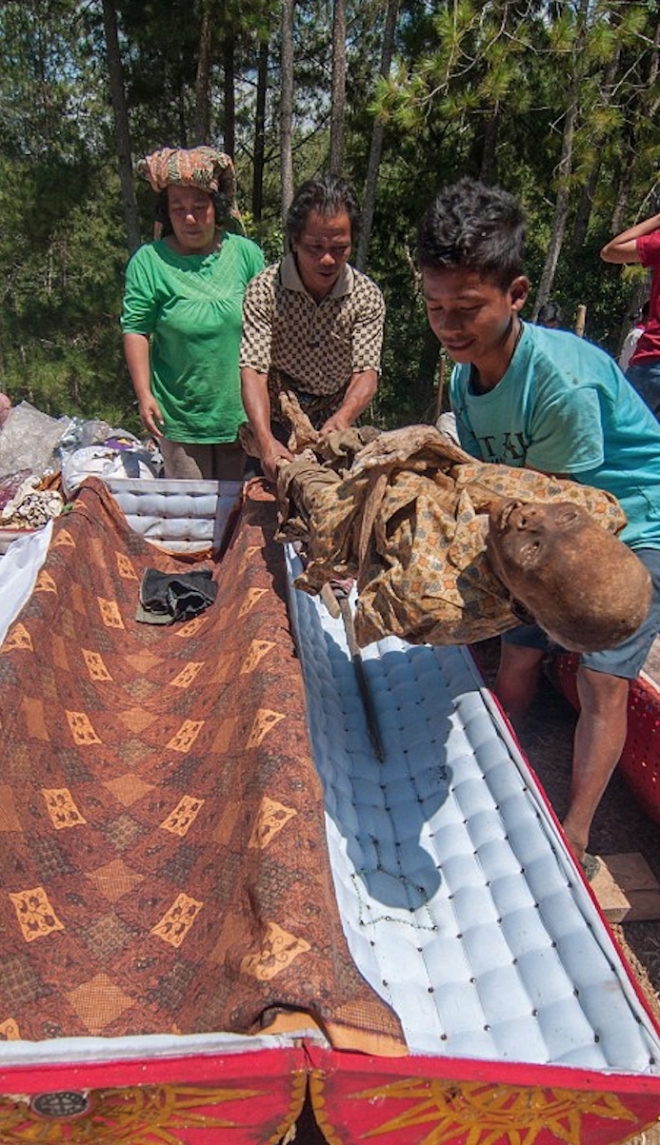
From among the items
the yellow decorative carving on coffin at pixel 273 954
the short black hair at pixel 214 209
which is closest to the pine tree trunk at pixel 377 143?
the short black hair at pixel 214 209

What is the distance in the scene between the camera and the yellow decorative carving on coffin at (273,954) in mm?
1216

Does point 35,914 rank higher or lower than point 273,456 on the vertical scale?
lower

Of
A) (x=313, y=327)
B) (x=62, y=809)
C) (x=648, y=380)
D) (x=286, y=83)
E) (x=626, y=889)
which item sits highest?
(x=286, y=83)

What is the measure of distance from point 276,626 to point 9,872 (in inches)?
37.1

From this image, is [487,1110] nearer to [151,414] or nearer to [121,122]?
[151,414]

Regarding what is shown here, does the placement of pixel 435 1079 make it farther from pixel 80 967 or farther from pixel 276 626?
pixel 276 626

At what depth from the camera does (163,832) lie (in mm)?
1877

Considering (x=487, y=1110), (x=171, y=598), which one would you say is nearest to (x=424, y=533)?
(x=487, y=1110)

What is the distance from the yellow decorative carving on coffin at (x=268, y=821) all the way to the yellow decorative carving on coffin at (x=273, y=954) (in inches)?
7.8

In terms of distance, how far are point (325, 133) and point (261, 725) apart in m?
13.3

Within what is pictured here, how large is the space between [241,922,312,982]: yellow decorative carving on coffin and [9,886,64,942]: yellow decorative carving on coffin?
0.50 m

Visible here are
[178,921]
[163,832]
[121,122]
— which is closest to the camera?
[178,921]

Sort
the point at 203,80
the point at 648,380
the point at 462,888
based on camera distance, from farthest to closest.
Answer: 1. the point at 203,80
2. the point at 648,380
3. the point at 462,888

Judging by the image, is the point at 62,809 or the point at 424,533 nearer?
the point at 424,533
